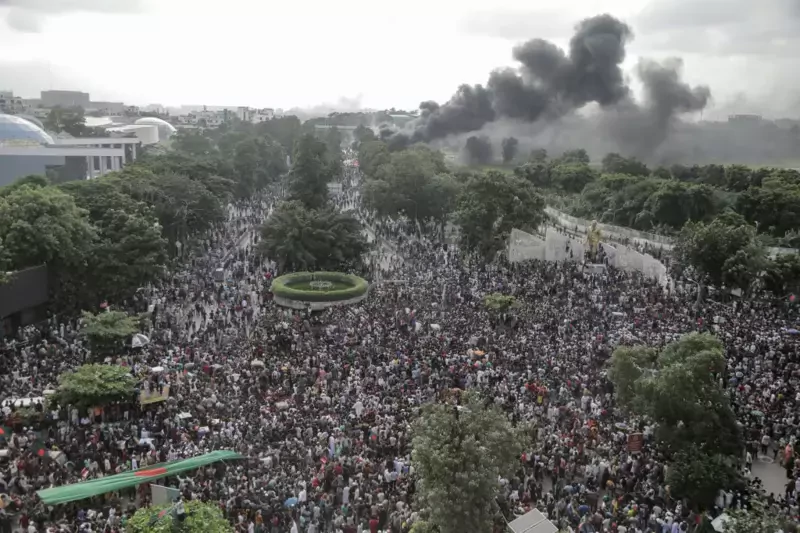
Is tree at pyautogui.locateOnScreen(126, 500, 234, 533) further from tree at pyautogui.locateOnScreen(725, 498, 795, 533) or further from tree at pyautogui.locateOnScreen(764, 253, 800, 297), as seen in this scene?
tree at pyautogui.locateOnScreen(764, 253, 800, 297)

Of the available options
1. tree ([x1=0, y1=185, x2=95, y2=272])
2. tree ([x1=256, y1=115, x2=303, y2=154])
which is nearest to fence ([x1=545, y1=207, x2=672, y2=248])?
tree ([x1=0, y1=185, x2=95, y2=272])

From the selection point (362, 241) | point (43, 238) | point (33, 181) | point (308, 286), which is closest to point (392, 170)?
point (362, 241)

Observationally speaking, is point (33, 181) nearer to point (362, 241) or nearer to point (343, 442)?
point (362, 241)

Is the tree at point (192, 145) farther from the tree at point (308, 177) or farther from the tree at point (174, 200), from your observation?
the tree at point (174, 200)

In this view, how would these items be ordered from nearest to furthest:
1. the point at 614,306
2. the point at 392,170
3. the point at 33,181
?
1. the point at 614,306
2. the point at 33,181
3. the point at 392,170

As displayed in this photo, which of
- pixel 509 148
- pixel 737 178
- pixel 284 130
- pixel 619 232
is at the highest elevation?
pixel 284 130

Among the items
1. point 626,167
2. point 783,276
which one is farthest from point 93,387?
point 626,167

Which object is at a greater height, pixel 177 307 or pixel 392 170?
pixel 392 170

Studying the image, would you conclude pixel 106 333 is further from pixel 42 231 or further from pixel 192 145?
pixel 192 145
